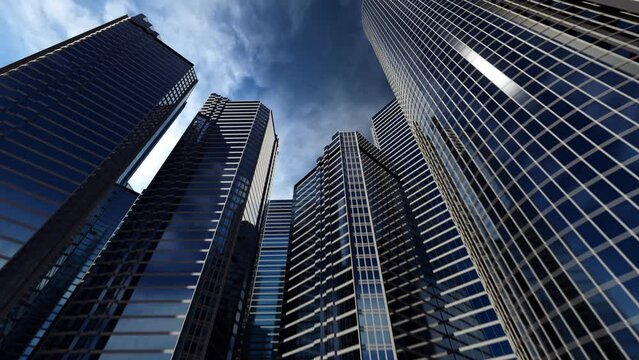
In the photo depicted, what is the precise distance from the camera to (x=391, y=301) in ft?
261

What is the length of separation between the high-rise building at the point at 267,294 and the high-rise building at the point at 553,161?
66496mm

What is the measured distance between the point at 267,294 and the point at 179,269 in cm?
4347

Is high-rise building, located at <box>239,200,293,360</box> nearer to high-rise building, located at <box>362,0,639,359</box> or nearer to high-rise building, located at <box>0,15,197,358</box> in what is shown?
high-rise building, located at <box>0,15,197,358</box>

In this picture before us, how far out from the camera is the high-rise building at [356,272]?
65875 mm

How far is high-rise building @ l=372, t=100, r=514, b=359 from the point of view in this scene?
68.3 m

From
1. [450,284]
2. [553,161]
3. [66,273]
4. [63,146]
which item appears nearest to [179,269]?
[63,146]

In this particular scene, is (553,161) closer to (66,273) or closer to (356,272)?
(356,272)

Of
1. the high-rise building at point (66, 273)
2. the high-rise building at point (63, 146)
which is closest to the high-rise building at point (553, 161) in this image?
the high-rise building at point (63, 146)

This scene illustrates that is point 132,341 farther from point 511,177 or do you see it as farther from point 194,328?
point 511,177

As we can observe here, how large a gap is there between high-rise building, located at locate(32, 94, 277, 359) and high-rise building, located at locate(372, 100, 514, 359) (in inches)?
2006

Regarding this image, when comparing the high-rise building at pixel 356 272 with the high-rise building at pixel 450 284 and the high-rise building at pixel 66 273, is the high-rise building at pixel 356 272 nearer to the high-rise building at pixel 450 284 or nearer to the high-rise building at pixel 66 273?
the high-rise building at pixel 450 284

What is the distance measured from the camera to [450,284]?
83.1 m

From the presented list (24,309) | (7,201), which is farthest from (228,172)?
(24,309)

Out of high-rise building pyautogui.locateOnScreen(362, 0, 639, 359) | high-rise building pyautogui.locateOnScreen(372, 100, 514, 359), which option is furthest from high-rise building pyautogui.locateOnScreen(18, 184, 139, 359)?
high-rise building pyautogui.locateOnScreen(362, 0, 639, 359)
